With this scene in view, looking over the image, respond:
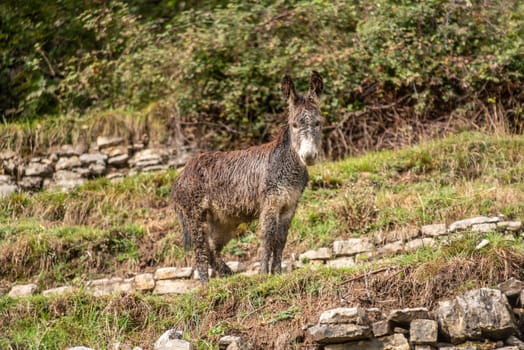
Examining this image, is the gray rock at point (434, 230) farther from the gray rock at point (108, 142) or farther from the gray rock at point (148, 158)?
the gray rock at point (108, 142)

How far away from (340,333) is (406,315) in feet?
1.88

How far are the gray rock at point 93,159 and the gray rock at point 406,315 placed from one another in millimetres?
7338

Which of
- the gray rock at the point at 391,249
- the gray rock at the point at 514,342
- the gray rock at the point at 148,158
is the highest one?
the gray rock at the point at 514,342

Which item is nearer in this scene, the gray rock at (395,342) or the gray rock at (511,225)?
the gray rock at (395,342)

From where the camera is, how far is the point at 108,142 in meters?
12.7

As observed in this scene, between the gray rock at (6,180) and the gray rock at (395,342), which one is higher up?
the gray rock at (395,342)

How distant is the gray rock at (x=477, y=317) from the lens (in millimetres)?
6074

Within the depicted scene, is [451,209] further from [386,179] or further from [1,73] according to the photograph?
[1,73]

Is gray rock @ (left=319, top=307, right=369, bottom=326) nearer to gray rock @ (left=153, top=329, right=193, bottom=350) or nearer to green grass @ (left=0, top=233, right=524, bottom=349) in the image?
green grass @ (left=0, top=233, right=524, bottom=349)

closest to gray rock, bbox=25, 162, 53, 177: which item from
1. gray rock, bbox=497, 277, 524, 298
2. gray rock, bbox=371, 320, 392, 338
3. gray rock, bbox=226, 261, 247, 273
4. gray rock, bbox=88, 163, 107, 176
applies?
gray rock, bbox=88, 163, 107, 176

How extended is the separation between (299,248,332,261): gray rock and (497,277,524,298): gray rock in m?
2.79

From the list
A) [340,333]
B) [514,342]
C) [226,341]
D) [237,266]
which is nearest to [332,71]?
[237,266]

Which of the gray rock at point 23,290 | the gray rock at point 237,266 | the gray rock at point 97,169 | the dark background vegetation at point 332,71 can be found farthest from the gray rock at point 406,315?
the gray rock at point 97,169

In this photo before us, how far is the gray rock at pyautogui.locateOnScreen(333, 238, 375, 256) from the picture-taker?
8.91 meters
